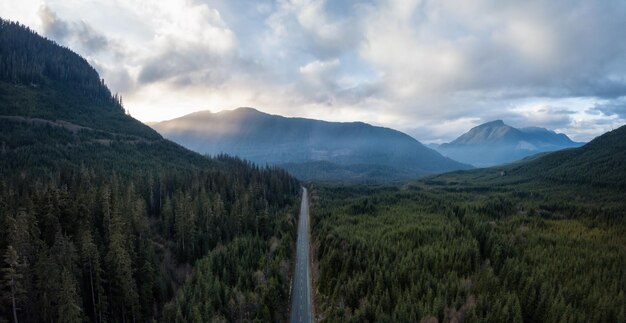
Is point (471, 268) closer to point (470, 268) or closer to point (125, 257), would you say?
point (470, 268)

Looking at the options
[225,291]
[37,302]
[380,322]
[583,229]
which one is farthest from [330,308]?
[583,229]

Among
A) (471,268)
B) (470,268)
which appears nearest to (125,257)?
(470,268)

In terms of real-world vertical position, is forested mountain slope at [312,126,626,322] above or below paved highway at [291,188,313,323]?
above

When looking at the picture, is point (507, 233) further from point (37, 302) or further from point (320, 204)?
point (37, 302)

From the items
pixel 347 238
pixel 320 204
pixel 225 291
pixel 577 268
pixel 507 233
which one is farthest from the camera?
pixel 320 204

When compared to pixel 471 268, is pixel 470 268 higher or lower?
higher

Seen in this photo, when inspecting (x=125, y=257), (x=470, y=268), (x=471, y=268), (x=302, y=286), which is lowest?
(x=302, y=286)

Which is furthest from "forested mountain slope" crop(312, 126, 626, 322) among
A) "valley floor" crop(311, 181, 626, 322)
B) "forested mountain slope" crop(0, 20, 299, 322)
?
"forested mountain slope" crop(0, 20, 299, 322)

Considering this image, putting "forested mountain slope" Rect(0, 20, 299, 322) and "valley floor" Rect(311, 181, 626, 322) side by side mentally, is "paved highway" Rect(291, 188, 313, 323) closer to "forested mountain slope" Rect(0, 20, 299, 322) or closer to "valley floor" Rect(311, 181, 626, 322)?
"forested mountain slope" Rect(0, 20, 299, 322)

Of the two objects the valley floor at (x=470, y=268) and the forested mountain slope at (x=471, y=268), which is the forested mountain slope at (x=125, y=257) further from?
the valley floor at (x=470, y=268)

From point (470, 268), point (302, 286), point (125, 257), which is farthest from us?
point (302, 286)

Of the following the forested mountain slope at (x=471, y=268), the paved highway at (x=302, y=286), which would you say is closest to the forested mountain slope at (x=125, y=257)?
the paved highway at (x=302, y=286)
